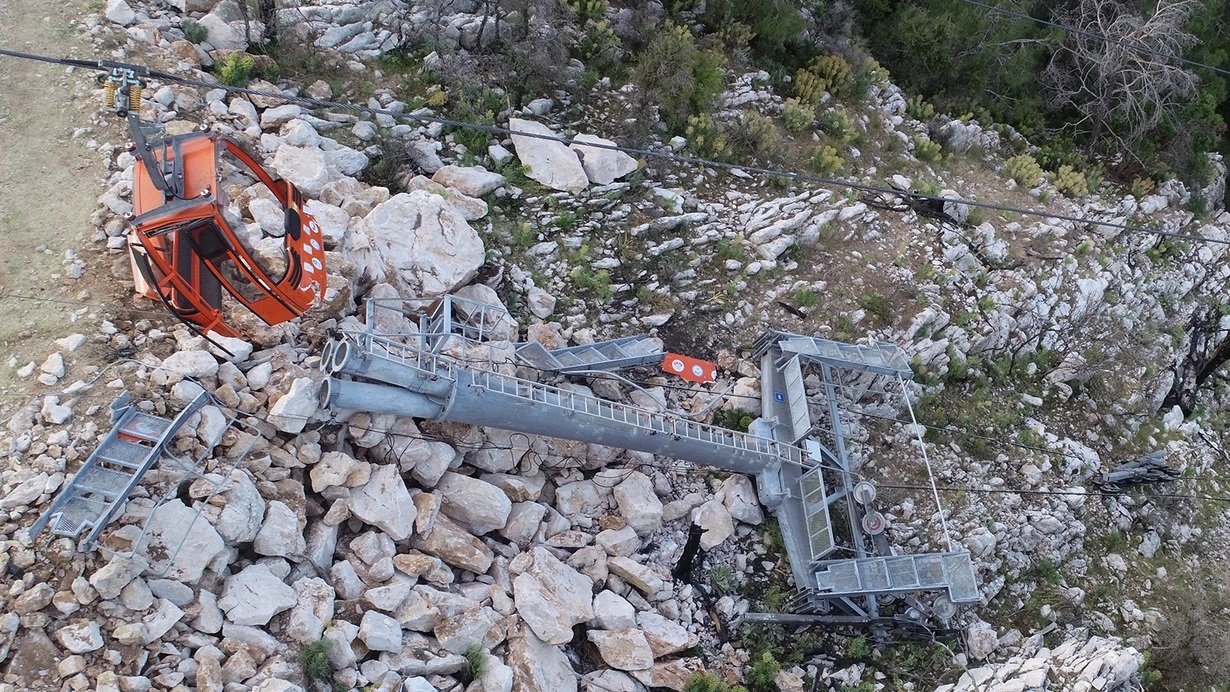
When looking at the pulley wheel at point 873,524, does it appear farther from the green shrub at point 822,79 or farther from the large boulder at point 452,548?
the green shrub at point 822,79

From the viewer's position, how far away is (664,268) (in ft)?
40.9

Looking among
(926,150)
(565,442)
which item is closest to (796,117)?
(926,150)

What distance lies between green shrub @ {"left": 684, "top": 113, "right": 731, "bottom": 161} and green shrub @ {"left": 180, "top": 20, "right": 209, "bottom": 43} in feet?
24.2

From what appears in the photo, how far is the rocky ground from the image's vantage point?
25.1ft

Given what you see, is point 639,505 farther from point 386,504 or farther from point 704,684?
point 386,504

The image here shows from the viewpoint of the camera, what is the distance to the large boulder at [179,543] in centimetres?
739

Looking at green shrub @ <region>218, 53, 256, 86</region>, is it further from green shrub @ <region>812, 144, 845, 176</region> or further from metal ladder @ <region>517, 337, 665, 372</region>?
green shrub @ <region>812, 144, 845, 176</region>

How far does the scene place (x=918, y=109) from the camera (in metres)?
16.4

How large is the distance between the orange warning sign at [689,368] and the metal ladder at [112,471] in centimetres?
559

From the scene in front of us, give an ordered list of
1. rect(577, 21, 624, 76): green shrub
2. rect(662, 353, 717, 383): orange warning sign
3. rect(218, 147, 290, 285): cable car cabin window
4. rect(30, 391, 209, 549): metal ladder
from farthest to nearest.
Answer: rect(577, 21, 624, 76): green shrub < rect(662, 353, 717, 383): orange warning sign < rect(218, 147, 290, 285): cable car cabin window < rect(30, 391, 209, 549): metal ladder

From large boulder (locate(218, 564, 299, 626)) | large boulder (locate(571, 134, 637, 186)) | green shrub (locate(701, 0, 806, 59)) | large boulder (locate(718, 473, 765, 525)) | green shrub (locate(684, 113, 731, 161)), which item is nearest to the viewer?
large boulder (locate(218, 564, 299, 626))

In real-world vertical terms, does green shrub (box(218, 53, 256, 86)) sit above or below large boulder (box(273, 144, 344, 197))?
above

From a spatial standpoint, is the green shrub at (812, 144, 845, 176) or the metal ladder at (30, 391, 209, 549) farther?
the green shrub at (812, 144, 845, 176)

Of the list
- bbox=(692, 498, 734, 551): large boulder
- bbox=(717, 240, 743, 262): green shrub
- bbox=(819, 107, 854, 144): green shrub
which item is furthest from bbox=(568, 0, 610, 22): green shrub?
bbox=(692, 498, 734, 551): large boulder
